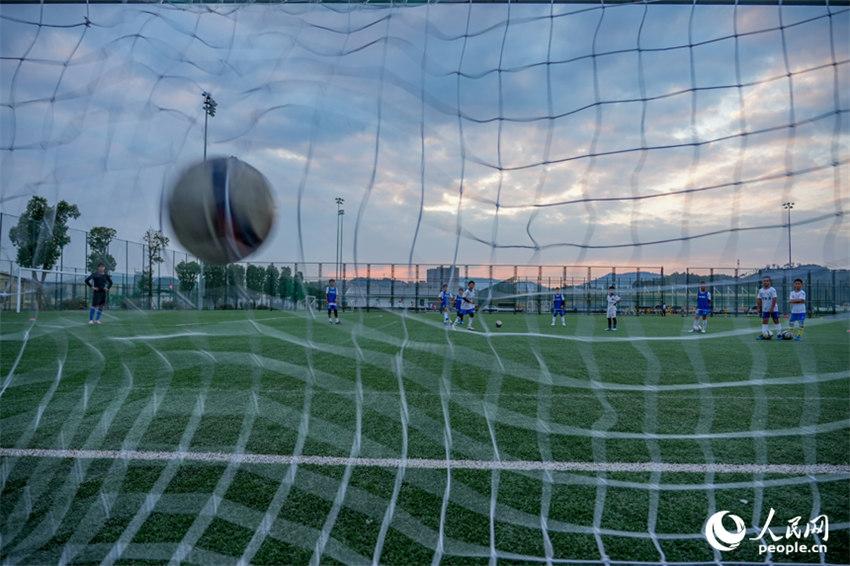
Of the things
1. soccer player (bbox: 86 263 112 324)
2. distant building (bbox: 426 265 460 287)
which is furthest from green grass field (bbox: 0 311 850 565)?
soccer player (bbox: 86 263 112 324)

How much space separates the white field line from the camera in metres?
2.72

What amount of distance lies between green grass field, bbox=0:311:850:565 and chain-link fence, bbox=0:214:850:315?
578mm

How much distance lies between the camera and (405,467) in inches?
107

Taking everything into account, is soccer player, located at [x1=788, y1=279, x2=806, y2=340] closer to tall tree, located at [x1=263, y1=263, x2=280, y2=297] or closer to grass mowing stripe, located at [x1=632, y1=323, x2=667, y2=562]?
grass mowing stripe, located at [x1=632, y1=323, x2=667, y2=562]

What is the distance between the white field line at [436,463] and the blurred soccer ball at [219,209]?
1191mm

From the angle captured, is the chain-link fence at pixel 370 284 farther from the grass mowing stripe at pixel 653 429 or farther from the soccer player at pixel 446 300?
the grass mowing stripe at pixel 653 429

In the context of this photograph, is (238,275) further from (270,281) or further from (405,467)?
(270,281)

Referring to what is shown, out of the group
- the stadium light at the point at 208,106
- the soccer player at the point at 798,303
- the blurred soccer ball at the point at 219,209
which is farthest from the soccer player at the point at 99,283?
the soccer player at the point at 798,303

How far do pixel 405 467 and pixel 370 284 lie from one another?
864 cm

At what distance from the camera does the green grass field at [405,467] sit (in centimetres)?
198

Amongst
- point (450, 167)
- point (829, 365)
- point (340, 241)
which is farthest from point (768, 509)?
point (829, 365)

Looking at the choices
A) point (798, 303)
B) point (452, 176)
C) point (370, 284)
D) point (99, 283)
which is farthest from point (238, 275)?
point (798, 303)

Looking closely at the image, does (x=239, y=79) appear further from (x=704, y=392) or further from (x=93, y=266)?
(x=93, y=266)

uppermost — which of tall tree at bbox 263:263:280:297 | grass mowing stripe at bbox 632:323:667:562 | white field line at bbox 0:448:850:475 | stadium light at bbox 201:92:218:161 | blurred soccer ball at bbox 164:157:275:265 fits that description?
stadium light at bbox 201:92:218:161
